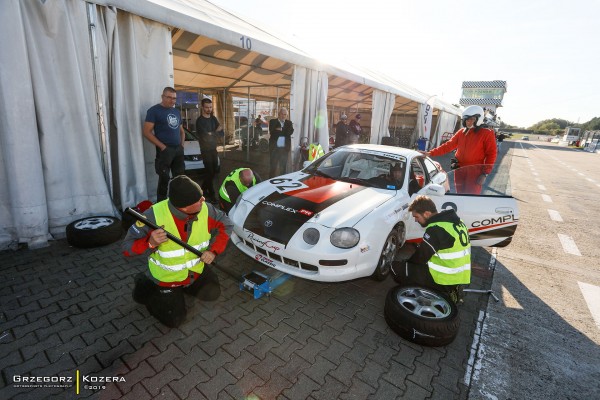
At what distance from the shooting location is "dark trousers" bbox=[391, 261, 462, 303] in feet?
9.58

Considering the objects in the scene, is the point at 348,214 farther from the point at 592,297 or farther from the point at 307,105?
the point at 307,105

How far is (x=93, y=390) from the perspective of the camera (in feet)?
6.43

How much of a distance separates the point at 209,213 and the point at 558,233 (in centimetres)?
667

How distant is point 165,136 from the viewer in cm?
468

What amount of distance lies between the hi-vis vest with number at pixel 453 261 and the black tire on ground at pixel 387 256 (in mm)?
545

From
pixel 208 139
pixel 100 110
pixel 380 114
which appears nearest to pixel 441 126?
pixel 380 114

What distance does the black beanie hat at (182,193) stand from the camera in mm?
2230

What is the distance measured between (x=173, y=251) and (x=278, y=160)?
5.50m

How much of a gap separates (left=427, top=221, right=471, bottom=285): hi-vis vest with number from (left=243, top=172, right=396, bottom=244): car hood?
78cm

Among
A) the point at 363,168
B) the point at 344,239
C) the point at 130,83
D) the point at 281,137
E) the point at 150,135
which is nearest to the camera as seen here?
the point at 344,239

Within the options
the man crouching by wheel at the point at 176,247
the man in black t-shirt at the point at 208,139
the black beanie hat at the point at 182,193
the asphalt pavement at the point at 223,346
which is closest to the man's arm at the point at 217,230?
the man crouching by wheel at the point at 176,247

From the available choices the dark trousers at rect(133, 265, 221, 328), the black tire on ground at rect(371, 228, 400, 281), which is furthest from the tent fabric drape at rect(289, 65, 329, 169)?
the dark trousers at rect(133, 265, 221, 328)

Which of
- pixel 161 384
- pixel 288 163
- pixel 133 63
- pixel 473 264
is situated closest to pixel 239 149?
pixel 288 163

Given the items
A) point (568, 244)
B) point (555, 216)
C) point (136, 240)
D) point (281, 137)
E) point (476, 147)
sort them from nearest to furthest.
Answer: point (136, 240), point (476, 147), point (568, 244), point (555, 216), point (281, 137)
